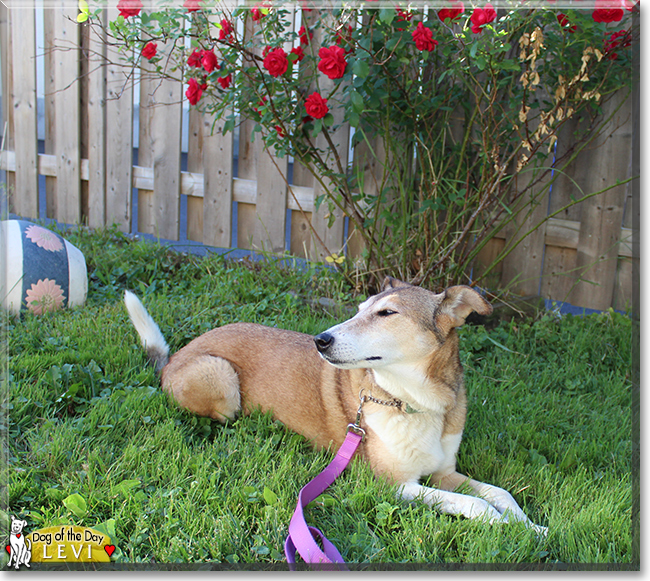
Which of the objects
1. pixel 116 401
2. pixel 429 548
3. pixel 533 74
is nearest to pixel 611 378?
pixel 533 74

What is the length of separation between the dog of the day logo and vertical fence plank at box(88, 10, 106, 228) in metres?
5.08

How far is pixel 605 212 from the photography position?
459cm

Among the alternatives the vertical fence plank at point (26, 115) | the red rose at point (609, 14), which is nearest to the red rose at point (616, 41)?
the red rose at point (609, 14)

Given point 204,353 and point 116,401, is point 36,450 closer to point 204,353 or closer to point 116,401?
point 116,401

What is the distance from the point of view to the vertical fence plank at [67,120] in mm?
6453

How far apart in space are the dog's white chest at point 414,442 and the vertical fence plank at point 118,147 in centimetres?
467

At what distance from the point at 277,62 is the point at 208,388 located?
7.82ft

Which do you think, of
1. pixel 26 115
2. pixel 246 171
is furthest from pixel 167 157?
pixel 26 115

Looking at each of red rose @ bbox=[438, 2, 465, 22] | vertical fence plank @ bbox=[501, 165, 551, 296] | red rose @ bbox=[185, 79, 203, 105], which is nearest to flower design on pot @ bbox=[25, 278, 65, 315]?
red rose @ bbox=[185, 79, 203, 105]

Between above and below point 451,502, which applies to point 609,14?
above

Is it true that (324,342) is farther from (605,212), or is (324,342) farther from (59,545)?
(605,212)

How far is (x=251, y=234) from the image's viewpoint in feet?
19.0

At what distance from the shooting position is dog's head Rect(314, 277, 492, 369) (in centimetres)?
242

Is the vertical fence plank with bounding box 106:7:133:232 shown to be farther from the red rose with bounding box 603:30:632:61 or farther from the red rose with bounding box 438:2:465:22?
the red rose with bounding box 603:30:632:61
